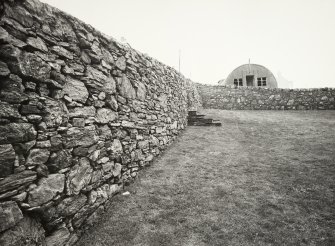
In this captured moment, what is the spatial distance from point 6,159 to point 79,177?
141 centimetres

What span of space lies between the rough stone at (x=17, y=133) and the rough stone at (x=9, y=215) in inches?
31.0

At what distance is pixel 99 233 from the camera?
4.10m

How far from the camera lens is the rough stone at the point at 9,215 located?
8.66 feet

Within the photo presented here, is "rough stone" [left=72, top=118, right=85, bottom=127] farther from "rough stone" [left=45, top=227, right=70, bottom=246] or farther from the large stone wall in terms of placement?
"rough stone" [left=45, top=227, right=70, bottom=246]

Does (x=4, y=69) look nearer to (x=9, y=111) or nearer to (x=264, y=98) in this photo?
(x=9, y=111)

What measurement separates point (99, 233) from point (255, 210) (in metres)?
3.27

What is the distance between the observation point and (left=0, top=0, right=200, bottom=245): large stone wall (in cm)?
281

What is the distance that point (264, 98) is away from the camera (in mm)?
18281

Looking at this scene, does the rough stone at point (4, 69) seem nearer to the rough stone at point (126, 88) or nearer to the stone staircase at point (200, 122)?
the rough stone at point (126, 88)

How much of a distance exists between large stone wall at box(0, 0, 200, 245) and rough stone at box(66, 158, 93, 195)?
17mm

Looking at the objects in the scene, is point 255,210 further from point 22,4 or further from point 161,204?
point 22,4

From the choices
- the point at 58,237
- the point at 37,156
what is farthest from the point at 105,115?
the point at 58,237

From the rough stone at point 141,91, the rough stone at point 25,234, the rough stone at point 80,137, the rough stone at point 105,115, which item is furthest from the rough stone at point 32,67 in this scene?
the rough stone at point 141,91

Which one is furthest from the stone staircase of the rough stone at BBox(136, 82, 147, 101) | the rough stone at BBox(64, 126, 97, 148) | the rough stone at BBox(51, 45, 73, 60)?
the rough stone at BBox(51, 45, 73, 60)
